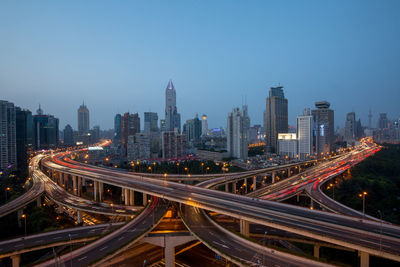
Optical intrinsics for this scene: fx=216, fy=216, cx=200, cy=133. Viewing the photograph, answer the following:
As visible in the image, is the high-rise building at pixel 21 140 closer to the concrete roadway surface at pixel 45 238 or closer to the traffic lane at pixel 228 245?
the concrete roadway surface at pixel 45 238

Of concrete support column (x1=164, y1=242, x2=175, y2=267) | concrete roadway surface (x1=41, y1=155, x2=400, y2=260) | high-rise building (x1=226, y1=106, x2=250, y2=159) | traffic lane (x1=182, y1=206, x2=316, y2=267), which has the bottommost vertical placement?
concrete support column (x1=164, y1=242, x2=175, y2=267)

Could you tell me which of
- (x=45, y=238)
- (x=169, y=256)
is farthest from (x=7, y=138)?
Answer: (x=169, y=256)

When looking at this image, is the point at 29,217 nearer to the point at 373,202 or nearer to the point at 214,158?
the point at 373,202

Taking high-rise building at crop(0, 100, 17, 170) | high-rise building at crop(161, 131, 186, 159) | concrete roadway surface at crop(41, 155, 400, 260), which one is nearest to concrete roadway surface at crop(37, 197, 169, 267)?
concrete roadway surface at crop(41, 155, 400, 260)

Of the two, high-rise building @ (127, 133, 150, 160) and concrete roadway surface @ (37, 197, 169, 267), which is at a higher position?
high-rise building @ (127, 133, 150, 160)

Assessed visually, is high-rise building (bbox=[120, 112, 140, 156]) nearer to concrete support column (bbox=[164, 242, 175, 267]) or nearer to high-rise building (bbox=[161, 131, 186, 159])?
high-rise building (bbox=[161, 131, 186, 159])
